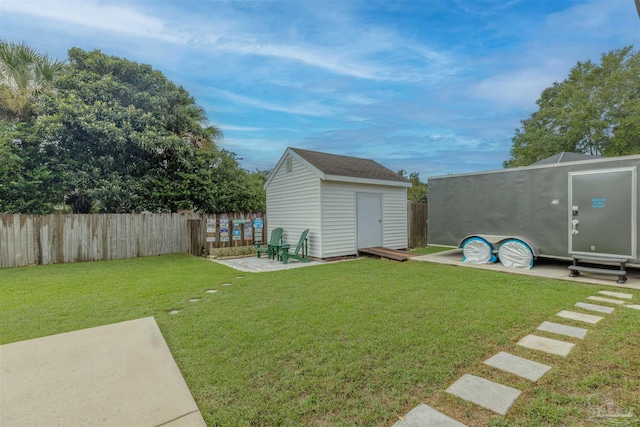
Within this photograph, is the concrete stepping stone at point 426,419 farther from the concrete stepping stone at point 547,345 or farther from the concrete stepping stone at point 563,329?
the concrete stepping stone at point 563,329

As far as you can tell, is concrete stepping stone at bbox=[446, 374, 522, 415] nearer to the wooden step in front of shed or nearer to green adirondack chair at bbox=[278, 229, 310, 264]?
the wooden step in front of shed

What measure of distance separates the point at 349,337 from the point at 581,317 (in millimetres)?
2835

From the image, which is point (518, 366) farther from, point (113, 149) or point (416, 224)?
point (113, 149)

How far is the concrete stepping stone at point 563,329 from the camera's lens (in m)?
2.94

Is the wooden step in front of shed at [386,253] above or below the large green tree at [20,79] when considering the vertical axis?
below

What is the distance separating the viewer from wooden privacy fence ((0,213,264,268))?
26.1 feet

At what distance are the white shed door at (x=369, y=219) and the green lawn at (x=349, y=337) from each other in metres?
3.25

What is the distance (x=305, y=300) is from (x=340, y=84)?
39.4ft

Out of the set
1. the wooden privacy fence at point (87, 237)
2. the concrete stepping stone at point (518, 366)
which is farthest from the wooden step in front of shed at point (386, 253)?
the wooden privacy fence at point (87, 237)

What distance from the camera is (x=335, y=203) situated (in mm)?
8539

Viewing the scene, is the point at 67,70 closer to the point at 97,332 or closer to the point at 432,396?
the point at 97,332

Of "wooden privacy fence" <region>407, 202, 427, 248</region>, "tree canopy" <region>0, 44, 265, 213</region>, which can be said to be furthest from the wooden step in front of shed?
"tree canopy" <region>0, 44, 265, 213</region>

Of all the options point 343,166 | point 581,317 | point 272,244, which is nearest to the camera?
point 581,317

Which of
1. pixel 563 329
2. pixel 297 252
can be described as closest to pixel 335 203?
pixel 297 252
